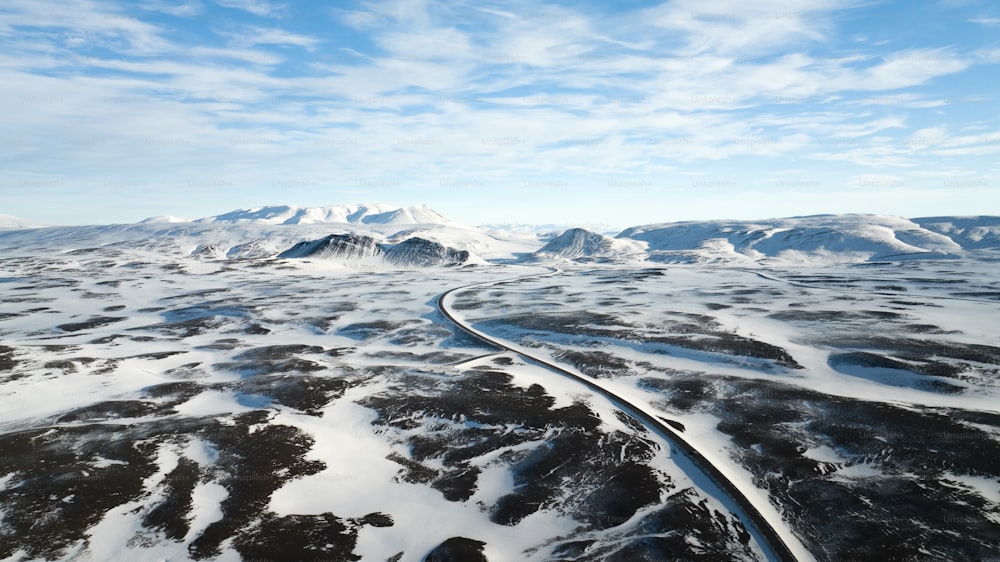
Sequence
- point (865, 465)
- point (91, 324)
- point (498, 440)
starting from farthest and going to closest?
1. point (91, 324)
2. point (498, 440)
3. point (865, 465)

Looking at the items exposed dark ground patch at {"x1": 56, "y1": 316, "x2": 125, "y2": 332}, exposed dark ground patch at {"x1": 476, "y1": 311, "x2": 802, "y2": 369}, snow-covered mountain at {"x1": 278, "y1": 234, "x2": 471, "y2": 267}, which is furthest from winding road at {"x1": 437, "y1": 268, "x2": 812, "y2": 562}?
snow-covered mountain at {"x1": 278, "y1": 234, "x2": 471, "y2": 267}

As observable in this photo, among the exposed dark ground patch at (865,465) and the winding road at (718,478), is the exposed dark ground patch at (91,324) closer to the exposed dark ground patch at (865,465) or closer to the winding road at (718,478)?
the winding road at (718,478)

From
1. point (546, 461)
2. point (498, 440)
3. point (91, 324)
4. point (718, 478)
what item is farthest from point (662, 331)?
point (91, 324)

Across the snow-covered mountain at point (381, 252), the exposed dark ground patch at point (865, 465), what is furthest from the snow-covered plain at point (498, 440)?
the snow-covered mountain at point (381, 252)

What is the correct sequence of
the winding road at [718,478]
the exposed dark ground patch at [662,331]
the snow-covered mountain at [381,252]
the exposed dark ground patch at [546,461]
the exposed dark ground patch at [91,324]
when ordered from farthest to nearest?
the snow-covered mountain at [381,252]
the exposed dark ground patch at [91,324]
the exposed dark ground patch at [662,331]
the exposed dark ground patch at [546,461]
the winding road at [718,478]

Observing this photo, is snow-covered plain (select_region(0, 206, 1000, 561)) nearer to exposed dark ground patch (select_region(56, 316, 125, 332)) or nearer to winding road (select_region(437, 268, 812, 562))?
winding road (select_region(437, 268, 812, 562))

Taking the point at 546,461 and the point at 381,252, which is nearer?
the point at 546,461

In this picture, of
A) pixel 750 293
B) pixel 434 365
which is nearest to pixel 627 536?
pixel 434 365

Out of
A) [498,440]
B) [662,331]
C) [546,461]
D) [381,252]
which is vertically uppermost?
[662,331]

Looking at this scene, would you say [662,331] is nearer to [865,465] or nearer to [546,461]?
[865,465]

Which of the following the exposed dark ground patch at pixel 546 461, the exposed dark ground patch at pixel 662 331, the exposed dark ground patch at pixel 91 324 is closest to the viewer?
the exposed dark ground patch at pixel 546 461
